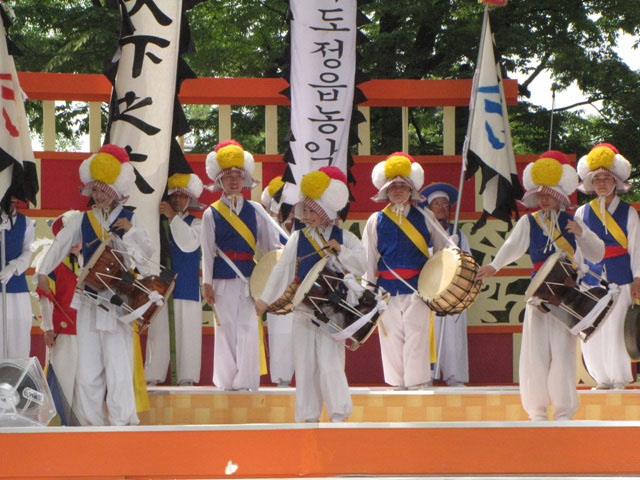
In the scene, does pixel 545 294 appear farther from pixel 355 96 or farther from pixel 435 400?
pixel 355 96

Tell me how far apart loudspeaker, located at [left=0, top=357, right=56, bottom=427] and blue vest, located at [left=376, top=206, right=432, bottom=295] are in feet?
9.98

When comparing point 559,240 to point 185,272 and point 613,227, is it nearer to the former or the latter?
point 613,227

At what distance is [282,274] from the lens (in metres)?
8.33

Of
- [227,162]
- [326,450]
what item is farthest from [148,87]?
[326,450]

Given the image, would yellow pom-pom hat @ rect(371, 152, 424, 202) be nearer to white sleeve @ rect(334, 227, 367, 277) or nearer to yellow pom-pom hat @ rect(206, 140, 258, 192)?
yellow pom-pom hat @ rect(206, 140, 258, 192)

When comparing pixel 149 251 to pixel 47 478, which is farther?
pixel 149 251

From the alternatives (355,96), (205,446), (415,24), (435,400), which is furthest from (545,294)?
(415,24)

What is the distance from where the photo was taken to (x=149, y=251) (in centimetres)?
845

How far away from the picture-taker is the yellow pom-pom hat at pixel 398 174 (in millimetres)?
9469

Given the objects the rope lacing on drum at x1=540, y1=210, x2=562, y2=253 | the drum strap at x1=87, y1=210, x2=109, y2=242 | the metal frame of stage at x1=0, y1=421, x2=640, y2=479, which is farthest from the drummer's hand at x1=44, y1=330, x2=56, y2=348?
the rope lacing on drum at x1=540, y1=210, x2=562, y2=253

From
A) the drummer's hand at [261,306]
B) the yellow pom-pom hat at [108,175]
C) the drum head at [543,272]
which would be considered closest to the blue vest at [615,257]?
the drum head at [543,272]

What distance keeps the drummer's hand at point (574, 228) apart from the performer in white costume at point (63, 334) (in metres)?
3.44

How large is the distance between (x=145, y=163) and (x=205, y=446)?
403 cm

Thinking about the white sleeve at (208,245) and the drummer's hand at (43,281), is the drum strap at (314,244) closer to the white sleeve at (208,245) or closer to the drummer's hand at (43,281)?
the white sleeve at (208,245)
